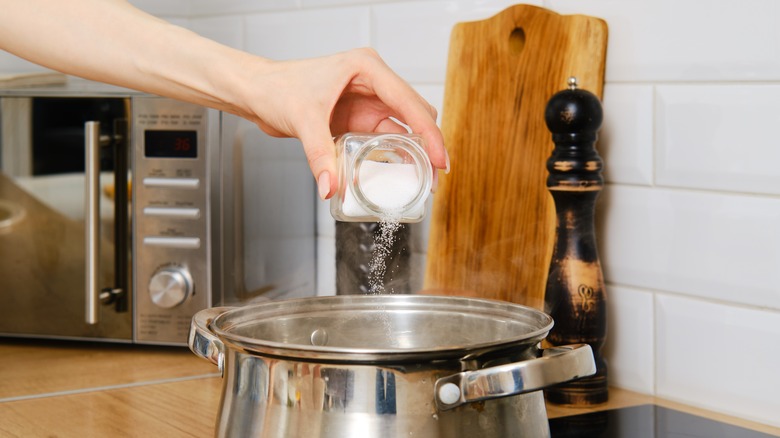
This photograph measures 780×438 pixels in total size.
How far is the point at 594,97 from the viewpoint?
96cm

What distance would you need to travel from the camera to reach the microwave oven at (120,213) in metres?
1.25

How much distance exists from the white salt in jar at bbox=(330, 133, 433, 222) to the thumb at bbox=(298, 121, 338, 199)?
2 centimetres

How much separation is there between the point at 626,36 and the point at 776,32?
6.7 inches

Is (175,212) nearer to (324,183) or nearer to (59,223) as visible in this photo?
(59,223)

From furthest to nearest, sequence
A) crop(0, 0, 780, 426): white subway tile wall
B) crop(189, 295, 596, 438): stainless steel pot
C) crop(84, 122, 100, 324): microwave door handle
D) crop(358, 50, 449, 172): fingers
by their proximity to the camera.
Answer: crop(84, 122, 100, 324): microwave door handle
crop(0, 0, 780, 426): white subway tile wall
crop(358, 50, 449, 172): fingers
crop(189, 295, 596, 438): stainless steel pot

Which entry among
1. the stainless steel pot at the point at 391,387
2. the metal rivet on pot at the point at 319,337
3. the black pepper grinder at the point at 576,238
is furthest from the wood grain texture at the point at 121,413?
the black pepper grinder at the point at 576,238

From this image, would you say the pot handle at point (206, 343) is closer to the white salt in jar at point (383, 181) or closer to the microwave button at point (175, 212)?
the white salt in jar at point (383, 181)

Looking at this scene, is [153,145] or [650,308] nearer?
[650,308]

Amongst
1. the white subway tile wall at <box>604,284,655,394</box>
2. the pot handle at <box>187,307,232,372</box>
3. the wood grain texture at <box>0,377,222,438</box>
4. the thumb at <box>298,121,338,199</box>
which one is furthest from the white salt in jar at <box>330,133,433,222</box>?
the white subway tile wall at <box>604,284,655,394</box>

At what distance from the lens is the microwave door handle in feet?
4.05

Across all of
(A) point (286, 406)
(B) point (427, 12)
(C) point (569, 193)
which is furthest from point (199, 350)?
(B) point (427, 12)

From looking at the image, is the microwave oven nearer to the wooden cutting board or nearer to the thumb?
the wooden cutting board

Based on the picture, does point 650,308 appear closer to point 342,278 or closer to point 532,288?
point 532,288

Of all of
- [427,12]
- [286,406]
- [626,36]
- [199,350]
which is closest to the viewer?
[286,406]
